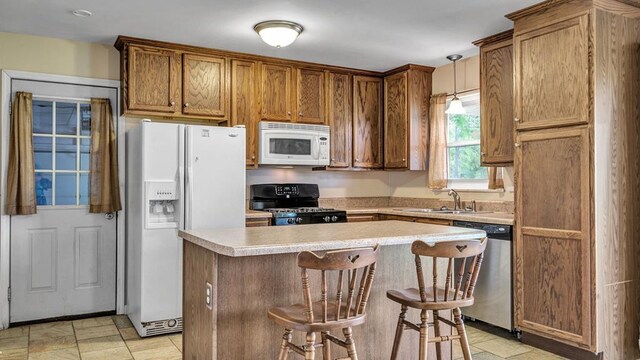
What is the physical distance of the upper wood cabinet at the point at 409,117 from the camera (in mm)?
5062

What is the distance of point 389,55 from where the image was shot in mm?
4660

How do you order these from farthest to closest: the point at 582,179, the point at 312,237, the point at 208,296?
the point at 582,179
the point at 312,237
the point at 208,296

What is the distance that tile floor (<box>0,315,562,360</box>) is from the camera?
3266 mm

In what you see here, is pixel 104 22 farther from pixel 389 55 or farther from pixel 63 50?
pixel 389 55

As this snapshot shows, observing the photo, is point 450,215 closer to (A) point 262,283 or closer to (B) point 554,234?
(B) point 554,234

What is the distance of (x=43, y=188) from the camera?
13.5 ft

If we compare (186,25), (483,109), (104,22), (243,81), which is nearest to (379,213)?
(483,109)

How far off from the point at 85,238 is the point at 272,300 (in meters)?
2.51

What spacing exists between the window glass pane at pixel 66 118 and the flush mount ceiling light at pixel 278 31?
1.79 m

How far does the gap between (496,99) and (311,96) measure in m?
1.81

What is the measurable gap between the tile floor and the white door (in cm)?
25

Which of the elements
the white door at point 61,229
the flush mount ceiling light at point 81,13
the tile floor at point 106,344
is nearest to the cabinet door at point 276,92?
the white door at point 61,229

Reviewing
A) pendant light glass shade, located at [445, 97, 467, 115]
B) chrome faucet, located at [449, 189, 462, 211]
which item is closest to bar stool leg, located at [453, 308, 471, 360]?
chrome faucet, located at [449, 189, 462, 211]

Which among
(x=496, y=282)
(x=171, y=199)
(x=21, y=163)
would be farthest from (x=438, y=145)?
(x=21, y=163)
